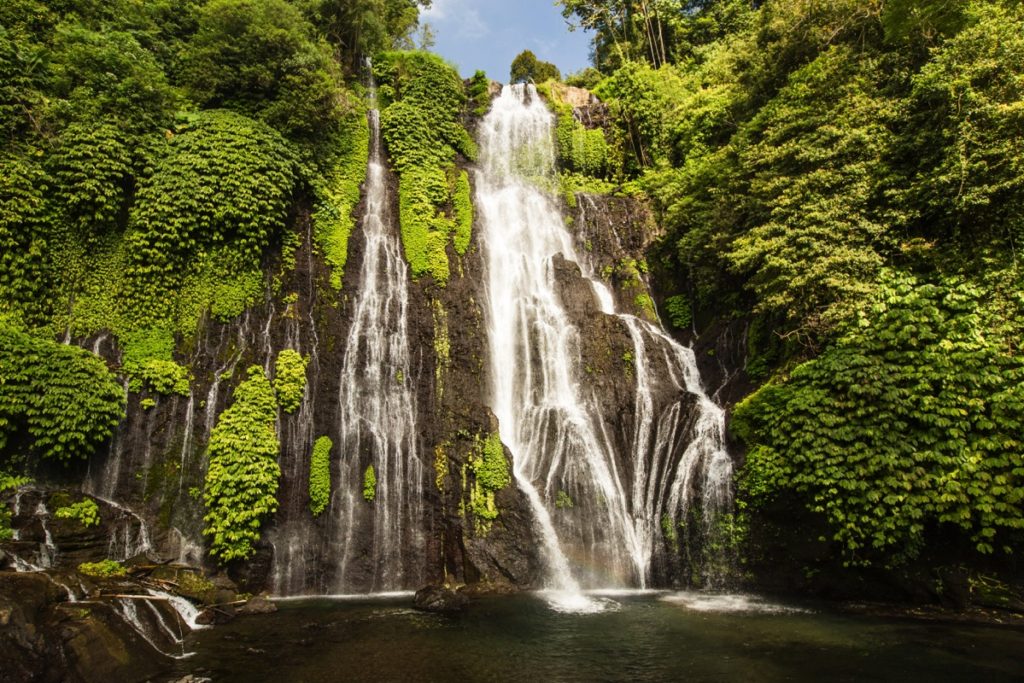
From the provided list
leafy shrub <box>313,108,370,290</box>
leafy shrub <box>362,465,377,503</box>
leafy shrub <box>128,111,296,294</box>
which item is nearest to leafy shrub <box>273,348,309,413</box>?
leafy shrub <box>362,465,377,503</box>

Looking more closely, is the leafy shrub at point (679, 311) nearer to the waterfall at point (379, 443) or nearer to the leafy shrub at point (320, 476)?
the waterfall at point (379, 443)

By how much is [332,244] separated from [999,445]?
15.7 meters

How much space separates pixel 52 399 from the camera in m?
10.5

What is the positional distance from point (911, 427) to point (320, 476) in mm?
12435

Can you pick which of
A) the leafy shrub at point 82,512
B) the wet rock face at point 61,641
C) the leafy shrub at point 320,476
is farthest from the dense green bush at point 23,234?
the wet rock face at point 61,641

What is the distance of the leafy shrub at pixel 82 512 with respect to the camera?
10039 mm

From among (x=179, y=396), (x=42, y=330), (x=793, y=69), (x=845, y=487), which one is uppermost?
(x=793, y=69)

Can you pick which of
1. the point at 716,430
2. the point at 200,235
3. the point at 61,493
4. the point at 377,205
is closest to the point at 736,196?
the point at 716,430

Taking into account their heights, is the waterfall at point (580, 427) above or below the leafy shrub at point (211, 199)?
below

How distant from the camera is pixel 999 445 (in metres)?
8.77

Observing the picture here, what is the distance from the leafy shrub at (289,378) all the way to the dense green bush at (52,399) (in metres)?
3.26

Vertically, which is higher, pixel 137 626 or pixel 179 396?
pixel 179 396

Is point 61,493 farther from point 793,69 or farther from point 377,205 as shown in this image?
point 793,69

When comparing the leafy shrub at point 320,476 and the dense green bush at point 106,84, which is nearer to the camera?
the leafy shrub at point 320,476
